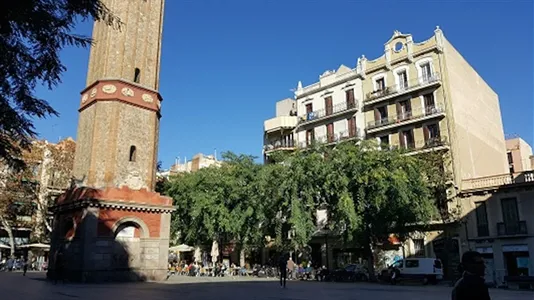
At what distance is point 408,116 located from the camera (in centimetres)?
3775

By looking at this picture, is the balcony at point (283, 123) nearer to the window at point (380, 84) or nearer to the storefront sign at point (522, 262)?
the window at point (380, 84)

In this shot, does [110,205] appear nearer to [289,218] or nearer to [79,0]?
[289,218]

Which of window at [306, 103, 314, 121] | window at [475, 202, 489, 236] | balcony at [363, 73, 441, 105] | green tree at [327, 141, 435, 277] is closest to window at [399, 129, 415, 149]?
balcony at [363, 73, 441, 105]

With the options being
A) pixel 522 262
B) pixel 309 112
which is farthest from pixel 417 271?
pixel 309 112

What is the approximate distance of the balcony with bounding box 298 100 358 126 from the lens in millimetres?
42031

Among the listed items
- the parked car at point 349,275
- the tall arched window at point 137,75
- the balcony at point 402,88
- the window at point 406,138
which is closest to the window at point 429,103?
the balcony at point 402,88

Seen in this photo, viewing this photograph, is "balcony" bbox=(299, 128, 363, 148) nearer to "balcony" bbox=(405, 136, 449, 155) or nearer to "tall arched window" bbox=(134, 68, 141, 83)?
"balcony" bbox=(405, 136, 449, 155)

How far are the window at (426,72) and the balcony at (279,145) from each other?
49.5 ft

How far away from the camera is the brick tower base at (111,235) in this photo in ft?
71.4

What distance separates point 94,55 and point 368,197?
18.7 meters

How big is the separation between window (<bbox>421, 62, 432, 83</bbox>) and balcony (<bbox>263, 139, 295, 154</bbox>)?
49.5 feet

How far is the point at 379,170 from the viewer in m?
25.6

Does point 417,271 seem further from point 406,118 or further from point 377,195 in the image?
point 406,118

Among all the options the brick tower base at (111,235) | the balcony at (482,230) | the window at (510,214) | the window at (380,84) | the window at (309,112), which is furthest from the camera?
the window at (309,112)
